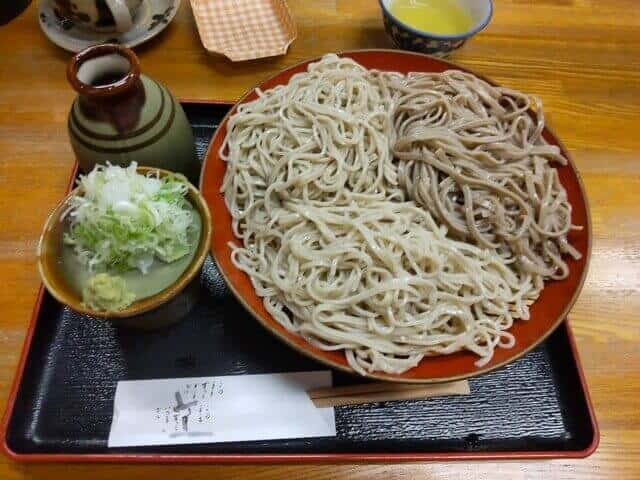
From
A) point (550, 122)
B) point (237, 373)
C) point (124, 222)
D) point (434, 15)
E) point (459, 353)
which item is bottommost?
point (237, 373)

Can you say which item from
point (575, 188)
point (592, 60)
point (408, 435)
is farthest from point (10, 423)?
point (592, 60)

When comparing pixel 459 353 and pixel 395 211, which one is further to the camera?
pixel 395 211

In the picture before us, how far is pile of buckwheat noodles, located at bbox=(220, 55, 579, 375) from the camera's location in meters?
1.44

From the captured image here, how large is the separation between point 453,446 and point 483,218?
74 cm

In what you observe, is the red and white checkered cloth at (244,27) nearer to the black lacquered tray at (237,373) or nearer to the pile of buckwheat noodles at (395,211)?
the pile of buckwheat noodles at (395,211)

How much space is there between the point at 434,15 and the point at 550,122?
77cm

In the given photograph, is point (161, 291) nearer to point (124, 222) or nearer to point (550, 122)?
point (124, 222)

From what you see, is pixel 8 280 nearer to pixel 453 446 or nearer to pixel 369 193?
pixel 369 193

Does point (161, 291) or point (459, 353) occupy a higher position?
point (161, 291)

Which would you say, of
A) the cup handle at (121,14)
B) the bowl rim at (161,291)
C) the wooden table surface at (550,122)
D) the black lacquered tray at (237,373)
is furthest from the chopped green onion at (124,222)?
the cup handle at (121,14)

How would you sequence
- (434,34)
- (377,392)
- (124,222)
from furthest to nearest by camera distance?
1. (434,34)
2. (377,392)
3. (124,222)

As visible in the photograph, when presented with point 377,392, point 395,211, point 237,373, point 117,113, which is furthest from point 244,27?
point 377,392

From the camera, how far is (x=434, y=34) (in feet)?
6.95

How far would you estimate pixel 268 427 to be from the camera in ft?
4.70
